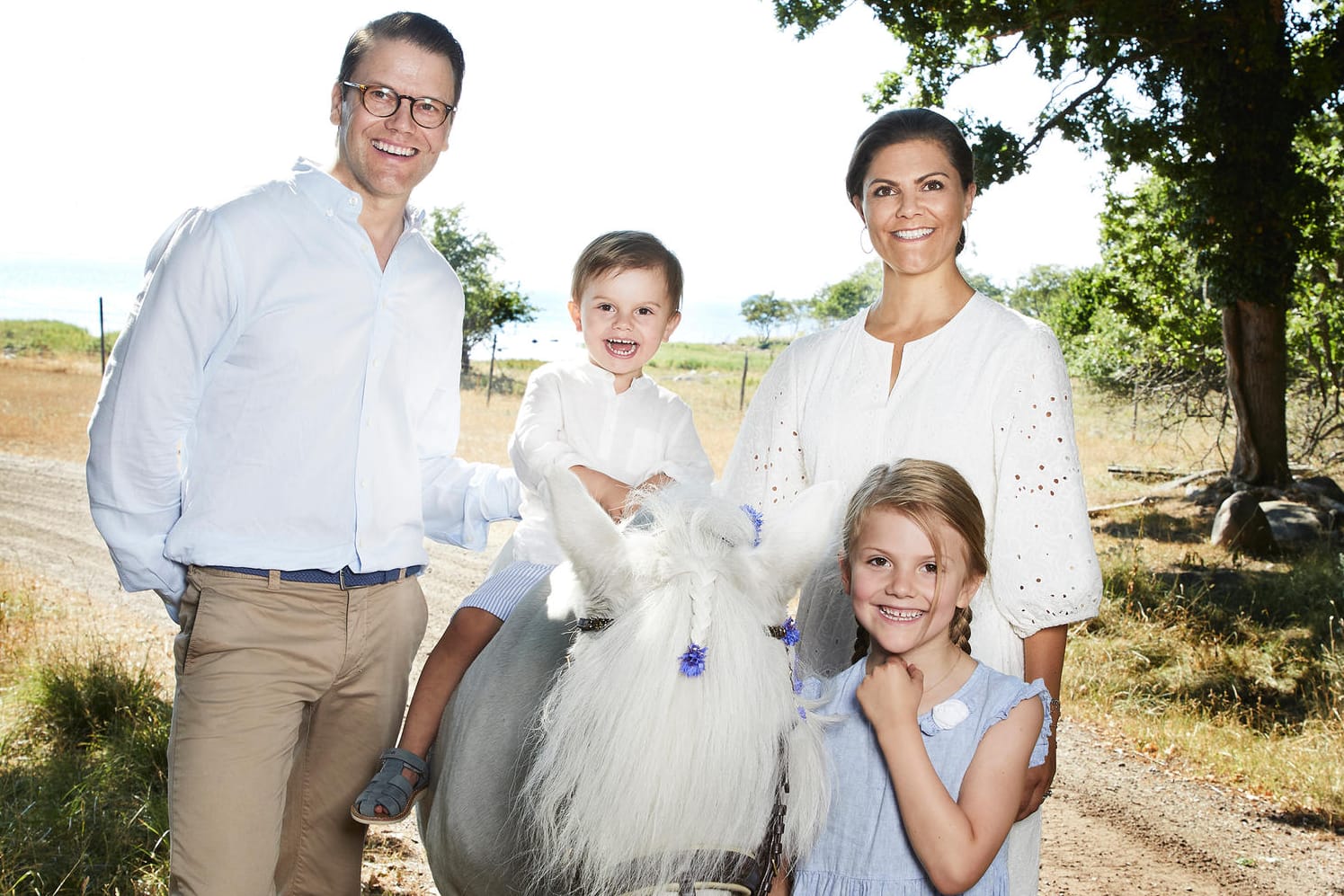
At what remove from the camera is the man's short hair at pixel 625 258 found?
2650 mm

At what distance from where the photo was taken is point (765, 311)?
315ft

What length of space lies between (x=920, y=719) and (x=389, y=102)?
5.91ft

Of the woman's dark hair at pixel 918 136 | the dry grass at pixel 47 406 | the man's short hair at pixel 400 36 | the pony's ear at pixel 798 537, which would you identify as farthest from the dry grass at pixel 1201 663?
the dry grass at pixel 47 406

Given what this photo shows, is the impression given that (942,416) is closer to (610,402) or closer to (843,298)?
(610,402)

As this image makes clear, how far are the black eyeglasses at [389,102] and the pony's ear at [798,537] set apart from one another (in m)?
1.31

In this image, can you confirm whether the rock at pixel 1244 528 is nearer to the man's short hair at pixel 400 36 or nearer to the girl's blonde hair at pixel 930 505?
the girl's blonde hair at pixel 930 505

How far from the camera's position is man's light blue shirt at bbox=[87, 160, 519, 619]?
2.08 metres

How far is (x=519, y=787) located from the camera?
1769mm

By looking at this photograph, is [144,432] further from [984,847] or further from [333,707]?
[984,847]

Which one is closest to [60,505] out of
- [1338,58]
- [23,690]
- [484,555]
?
[484,555]

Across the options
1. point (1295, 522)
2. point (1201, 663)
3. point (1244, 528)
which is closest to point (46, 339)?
point (1244, 528)

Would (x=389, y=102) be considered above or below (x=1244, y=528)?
above

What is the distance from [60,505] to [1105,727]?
10.8m

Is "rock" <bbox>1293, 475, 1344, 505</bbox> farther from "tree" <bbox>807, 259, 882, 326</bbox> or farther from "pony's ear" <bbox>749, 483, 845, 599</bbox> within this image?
"tree" <bbox>807, 259, 882, 326</bbox>
